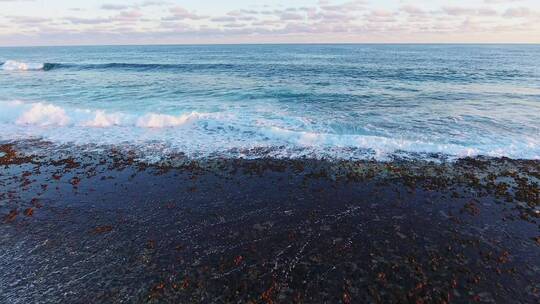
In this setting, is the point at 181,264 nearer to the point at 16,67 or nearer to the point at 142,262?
the point at 142,262

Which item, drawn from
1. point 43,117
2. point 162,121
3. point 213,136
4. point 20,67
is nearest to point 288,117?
point 213,136

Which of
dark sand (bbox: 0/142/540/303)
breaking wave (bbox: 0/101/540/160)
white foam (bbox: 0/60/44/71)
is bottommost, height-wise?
dark sand (bbox: 0/142/540/303)

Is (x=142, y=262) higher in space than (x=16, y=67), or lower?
lower

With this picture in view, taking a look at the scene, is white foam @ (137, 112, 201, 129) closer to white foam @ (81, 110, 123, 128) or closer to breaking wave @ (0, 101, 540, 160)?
breaking wave @ (0, 101, 540, 160)

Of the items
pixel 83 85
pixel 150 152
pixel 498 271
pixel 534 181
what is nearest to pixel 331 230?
pixel 498 271

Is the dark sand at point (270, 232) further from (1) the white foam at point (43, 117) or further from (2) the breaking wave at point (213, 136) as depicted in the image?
(1) the white foam at point (43, 117)

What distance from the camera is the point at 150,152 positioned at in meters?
18.0

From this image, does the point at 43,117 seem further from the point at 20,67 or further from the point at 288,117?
the point at 20,67


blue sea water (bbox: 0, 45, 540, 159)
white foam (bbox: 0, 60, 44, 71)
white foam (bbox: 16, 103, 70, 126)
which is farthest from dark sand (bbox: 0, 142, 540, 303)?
white foam (bbox: 0, 60, 44, 71)

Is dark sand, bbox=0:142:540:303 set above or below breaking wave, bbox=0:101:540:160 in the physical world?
below

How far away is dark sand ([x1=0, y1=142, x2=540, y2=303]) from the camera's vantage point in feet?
27.6

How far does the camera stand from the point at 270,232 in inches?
426

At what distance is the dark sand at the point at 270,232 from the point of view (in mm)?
8398

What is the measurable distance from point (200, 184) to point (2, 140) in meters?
14.9
